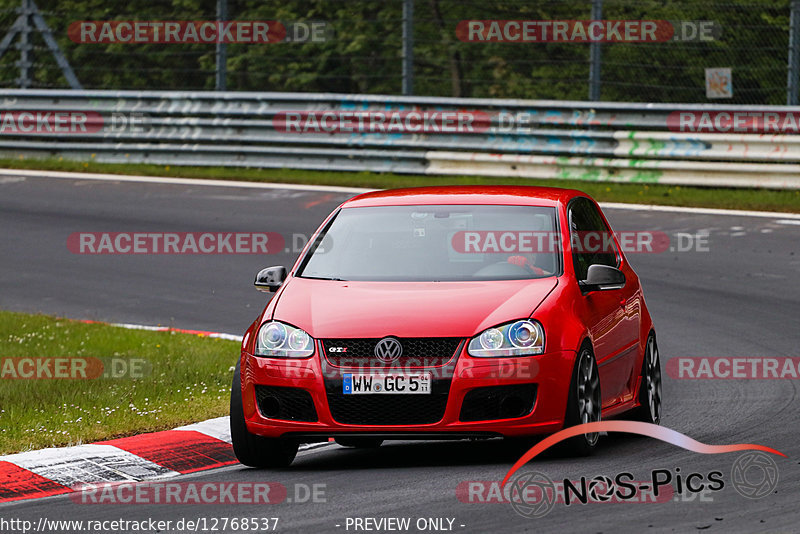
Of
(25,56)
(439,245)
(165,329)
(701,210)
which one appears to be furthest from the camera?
(25,56)

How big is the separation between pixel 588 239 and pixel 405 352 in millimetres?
2043

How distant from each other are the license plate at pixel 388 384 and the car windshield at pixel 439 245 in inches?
37.6

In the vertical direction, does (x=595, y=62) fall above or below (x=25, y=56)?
below

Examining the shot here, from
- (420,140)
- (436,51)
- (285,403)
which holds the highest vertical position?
(436,51)

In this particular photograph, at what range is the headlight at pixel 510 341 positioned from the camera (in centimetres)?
802

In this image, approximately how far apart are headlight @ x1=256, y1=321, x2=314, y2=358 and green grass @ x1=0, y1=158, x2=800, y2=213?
1142cm

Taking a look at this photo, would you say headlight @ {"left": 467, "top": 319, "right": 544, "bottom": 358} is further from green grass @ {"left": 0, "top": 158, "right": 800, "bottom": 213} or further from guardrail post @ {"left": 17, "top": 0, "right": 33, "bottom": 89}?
guardrail post @ {"left": 17, "top": 0, "right": 33, "bottom": 89}

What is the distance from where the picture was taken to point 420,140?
21.6 metres

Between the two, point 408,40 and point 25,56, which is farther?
point 25,56

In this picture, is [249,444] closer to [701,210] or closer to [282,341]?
[282,341]

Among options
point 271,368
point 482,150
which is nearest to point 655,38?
point 482,150

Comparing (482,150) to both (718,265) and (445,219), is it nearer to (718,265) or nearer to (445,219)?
(718,265)

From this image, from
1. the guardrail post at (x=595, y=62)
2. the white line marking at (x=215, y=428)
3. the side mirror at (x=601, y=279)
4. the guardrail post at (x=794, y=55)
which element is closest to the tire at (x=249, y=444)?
the white line marking at (x=215, y=428)

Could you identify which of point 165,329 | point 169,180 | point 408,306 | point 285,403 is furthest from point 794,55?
point 285,403
